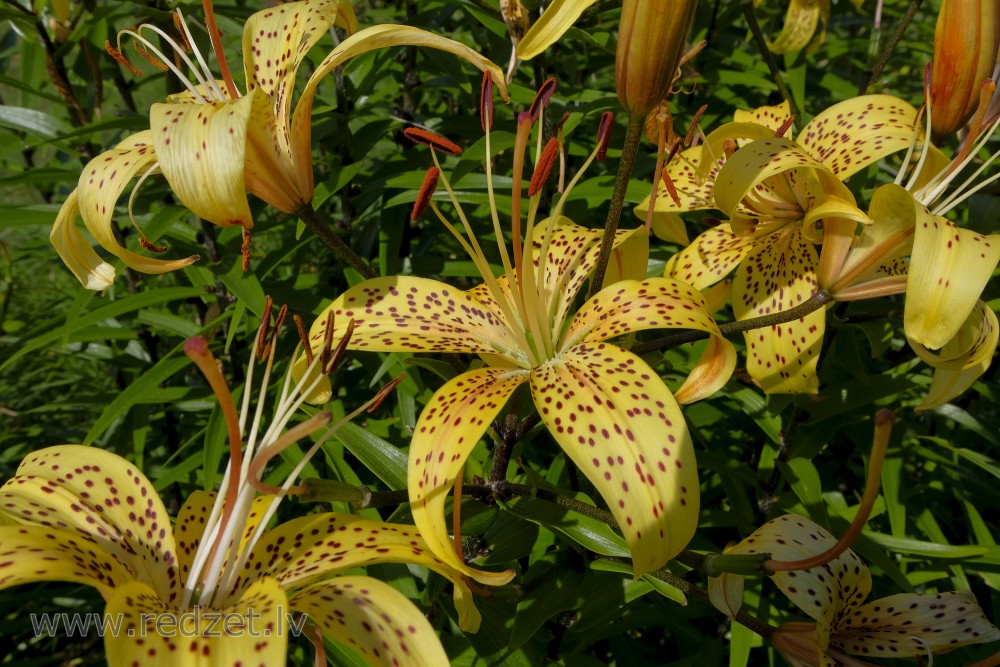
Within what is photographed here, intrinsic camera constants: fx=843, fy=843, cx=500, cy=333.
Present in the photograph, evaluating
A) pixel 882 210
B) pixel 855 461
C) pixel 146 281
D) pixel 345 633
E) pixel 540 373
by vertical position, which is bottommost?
pixel 855 461

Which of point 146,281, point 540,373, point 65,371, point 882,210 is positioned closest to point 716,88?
point 882,210

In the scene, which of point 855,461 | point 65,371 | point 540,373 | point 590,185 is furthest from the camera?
point 65,371

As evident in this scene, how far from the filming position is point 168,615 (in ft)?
2.71

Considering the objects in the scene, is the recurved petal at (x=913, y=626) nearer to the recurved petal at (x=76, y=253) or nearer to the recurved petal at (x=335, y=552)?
the recurved petal at (x=335, y=552)

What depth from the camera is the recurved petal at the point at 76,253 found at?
3.89 feet

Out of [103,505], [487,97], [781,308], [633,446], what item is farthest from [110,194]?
[781,308]

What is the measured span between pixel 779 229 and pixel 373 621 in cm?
94

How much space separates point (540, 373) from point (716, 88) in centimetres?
147

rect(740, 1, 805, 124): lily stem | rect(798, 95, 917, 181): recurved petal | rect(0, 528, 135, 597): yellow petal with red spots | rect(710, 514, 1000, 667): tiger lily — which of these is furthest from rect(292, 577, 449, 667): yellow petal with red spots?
rect(740, 1, 805, 124): lily stem

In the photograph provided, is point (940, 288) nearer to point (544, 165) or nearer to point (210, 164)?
point (544, 165)

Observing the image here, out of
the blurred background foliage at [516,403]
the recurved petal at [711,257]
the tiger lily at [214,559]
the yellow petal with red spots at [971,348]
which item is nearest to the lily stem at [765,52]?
the blurred background foliage at [516,403]

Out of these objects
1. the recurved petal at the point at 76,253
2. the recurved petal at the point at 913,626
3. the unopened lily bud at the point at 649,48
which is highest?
the unopened lily bud at the point at 649,48

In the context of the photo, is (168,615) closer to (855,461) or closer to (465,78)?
(465,78)

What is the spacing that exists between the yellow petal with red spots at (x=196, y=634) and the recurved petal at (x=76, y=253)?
511 millimetres
